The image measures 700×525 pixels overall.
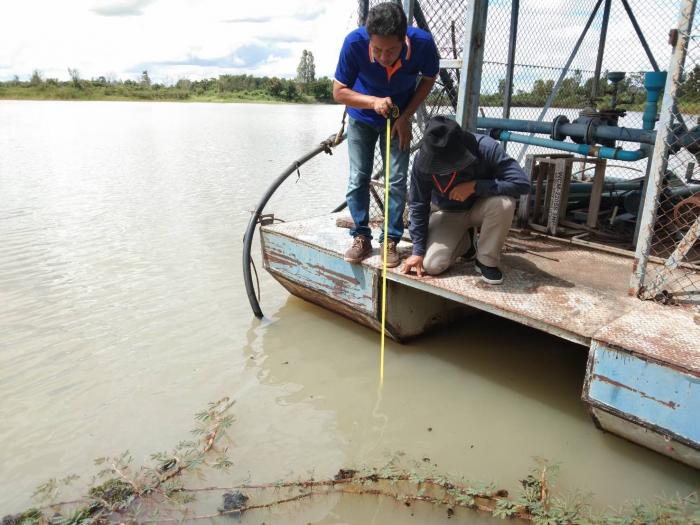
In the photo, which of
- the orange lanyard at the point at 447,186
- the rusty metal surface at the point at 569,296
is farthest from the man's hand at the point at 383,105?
the rusty metal surface at the point at 569,296

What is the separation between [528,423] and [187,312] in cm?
333

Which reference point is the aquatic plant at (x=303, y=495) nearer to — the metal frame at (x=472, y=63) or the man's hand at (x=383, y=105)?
the man's hand at (x=383, y=105)

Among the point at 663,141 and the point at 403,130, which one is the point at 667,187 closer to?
the point at 663,141

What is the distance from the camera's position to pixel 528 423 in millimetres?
3486

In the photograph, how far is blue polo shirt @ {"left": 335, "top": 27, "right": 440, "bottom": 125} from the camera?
3.59m

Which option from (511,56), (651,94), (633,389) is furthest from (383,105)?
(511,56)

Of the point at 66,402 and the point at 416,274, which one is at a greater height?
the point at 416,274

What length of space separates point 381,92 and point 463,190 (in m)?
0.89

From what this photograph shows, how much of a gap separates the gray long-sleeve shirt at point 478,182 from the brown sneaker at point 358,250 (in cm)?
49

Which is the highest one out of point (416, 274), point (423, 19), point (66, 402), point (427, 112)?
point (423, 19)

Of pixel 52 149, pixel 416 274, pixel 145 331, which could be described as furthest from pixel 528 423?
pixel 52 149

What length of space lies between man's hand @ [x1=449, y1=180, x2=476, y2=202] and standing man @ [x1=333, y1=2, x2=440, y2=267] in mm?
558

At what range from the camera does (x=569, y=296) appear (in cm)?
343

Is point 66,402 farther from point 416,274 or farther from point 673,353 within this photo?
point 673,353
